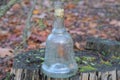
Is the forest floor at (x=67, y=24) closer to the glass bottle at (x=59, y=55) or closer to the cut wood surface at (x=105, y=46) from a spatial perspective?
the cut wood surface at (x=105, y=46)

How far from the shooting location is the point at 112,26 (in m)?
5.07

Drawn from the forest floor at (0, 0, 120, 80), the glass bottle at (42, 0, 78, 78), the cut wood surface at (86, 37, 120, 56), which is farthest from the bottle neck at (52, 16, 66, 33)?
the forest floor at (0, 0, 120, 80)

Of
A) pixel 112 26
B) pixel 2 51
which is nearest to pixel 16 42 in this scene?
pixel 2 51

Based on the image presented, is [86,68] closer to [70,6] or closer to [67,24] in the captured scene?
[67,24]

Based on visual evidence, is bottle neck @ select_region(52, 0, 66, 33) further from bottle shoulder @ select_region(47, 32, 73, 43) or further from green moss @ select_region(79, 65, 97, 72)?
green moss @ select_region(79, 65, 97, 72)

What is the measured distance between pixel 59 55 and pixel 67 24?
2.53 metres

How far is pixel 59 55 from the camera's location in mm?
2480

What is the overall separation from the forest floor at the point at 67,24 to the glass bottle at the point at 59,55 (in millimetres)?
776

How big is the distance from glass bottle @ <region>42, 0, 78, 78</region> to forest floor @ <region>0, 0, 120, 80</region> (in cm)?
78

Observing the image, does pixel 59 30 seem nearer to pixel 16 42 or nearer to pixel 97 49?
pixel 97 49

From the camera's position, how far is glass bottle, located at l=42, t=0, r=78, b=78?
241 centimetres

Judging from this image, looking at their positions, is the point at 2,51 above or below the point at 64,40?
below

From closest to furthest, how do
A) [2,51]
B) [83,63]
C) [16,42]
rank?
[83,63] → [2,51] → [16,42]

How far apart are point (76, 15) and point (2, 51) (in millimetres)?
2220
